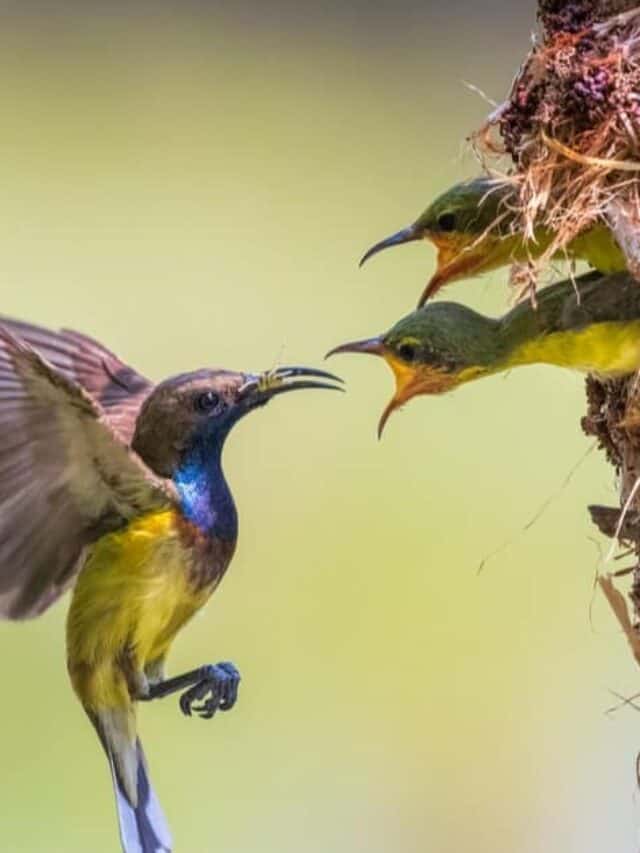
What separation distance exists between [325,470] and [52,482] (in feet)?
2.63

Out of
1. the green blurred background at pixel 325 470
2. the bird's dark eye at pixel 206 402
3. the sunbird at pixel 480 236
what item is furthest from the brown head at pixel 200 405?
the green blurred background at pixel 325 470

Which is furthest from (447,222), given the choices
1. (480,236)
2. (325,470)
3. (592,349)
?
(325,470)

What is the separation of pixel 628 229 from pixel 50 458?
411 mm

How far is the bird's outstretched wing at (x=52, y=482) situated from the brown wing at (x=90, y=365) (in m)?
0.11

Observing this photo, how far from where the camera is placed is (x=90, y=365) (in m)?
1.23

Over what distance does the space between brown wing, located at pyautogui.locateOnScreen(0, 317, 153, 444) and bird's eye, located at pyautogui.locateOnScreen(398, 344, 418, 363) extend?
0.28m

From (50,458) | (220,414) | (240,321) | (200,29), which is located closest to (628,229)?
(220,414)

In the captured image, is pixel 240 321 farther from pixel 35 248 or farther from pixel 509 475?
pixel 509 475

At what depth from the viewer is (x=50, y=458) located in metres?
1.08

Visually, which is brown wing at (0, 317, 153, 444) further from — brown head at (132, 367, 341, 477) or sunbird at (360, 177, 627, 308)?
sunbird at (360, 177, 627, 308)

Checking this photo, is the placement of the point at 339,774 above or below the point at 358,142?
below

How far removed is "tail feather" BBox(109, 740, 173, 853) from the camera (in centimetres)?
121

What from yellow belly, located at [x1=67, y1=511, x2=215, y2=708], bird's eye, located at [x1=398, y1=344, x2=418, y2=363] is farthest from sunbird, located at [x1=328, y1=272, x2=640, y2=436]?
yellow belly, located at [x1=67, y1=511, x2=215, y2=708]

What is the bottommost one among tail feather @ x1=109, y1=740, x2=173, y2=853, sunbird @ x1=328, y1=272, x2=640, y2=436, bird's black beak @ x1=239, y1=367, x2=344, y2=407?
tail feather @ x1=109, y1=740, x2=173, y2=853
